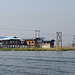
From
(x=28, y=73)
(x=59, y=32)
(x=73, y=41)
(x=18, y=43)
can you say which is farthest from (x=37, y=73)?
(x=73, y=41)

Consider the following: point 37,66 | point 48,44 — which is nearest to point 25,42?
point 48,44

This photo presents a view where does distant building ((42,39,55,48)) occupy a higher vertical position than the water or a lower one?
higher

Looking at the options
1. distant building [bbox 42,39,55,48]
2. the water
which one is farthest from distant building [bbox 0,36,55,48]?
the water

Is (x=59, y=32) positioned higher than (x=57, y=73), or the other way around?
(x=59, y=32)

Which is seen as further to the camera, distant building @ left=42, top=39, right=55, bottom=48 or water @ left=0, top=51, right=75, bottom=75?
distant building @ left=42, top=39, right=55, bottom=48

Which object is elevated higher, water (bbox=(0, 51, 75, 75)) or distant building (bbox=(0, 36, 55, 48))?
distant building (bbox=(0, 36, 55, 48))

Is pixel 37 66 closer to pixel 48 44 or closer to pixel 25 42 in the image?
pixel 48 44

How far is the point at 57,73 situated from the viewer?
24375 millimetres

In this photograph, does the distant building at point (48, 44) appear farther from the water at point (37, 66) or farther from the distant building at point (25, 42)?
the water at point (37, 66)

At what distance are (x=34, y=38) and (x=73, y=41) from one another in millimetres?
39121

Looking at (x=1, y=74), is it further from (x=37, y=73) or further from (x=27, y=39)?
(x=27, y=39)

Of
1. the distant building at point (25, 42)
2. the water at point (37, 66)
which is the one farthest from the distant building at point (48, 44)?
the water at point (37, 66)

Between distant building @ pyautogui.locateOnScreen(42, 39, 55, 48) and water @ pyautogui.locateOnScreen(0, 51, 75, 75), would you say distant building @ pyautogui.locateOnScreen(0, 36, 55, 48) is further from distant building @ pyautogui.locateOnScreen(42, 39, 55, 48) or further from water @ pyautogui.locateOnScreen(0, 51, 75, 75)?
water @ pyautogui.locateOnScreen(0, 51, 75, 75)

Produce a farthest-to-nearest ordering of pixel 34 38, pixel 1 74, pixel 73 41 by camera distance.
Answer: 1. pixel 73 41
2. pixel 34 38
3. pixel 1 74
